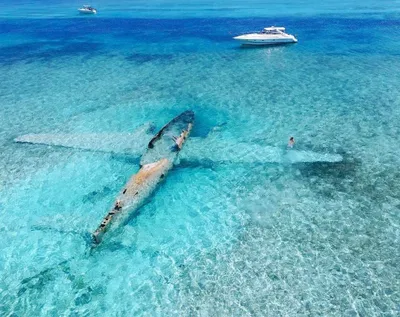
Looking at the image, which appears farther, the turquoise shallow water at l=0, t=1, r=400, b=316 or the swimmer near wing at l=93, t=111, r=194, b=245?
the swimmer near wing at l=93, t=111, r=194, b=245

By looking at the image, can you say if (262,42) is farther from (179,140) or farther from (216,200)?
(216,200)

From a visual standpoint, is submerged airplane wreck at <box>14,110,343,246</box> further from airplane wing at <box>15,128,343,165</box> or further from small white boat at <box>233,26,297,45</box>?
small white boat at <box>233,26,297,45</box>

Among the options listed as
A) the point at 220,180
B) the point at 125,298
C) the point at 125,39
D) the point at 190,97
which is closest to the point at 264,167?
the point at 220,180

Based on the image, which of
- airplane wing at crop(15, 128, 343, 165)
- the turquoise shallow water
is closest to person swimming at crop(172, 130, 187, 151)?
airplane wing at crop(15, 128, 343, 165)

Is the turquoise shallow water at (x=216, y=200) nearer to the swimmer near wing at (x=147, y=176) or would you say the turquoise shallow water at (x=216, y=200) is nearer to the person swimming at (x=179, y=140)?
the swimmer near wing at (x=147, y=176)

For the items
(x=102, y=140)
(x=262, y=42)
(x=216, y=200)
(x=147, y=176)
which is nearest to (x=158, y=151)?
(x=147, y=176)

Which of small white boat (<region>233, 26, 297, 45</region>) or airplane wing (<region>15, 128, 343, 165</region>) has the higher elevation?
small white boat (<region>233, 26, 297, 45</region>)

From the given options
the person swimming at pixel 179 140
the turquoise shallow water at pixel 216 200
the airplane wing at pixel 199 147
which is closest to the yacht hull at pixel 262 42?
the turquoise shallow water at pixel 216 200
